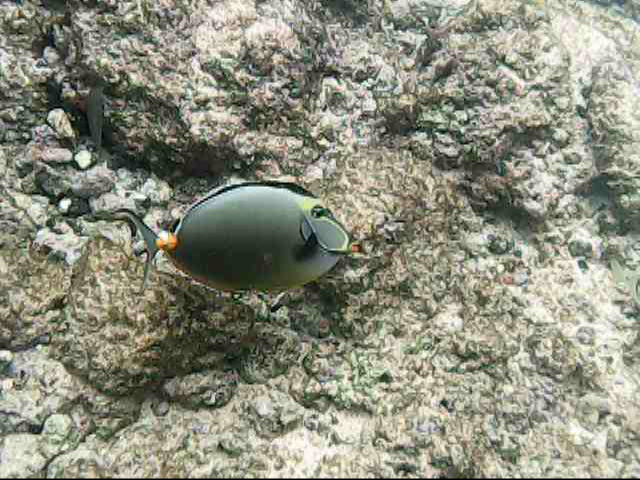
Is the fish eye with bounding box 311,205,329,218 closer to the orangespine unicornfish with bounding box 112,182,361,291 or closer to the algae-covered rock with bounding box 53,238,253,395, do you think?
the orangespine unicornfish with bounding box 112,182,361,291

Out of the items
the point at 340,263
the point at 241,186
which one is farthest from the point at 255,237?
the point at 340,263

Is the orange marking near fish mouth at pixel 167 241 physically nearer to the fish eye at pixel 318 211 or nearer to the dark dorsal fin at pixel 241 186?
the dark dorsal fin at pixel 241 186

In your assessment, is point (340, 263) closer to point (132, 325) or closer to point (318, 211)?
point (318, 211)

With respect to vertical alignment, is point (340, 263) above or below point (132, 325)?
above

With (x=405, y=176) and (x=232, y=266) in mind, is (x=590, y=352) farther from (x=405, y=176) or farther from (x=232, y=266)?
(x=232, y=266)

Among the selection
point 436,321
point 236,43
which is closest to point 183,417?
point 436,321

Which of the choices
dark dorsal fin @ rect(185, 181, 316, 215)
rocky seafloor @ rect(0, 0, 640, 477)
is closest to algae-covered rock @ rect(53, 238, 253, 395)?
rocky seafloor @ rect(0, 0, 640, 477)

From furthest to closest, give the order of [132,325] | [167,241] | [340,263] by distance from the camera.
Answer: [340,263]
[132,325]
[167,241]
